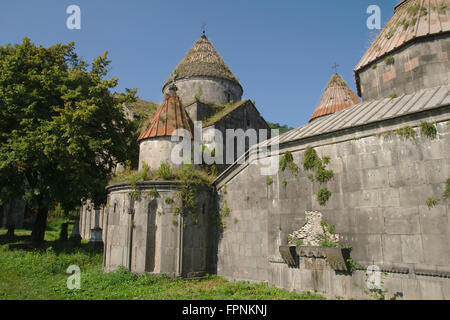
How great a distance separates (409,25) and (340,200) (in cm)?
647

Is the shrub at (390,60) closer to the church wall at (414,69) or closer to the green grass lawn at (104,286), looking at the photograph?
the church wall at (414,69)

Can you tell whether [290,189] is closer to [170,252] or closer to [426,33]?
[170,252]

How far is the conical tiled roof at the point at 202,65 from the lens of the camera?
20.3m

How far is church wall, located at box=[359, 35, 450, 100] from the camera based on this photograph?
9312 millimetres

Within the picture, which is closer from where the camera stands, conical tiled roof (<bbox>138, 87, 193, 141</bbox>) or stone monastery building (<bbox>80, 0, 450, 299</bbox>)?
stone monastery building (<bbox>80, 0, 450, 299</bbox>)

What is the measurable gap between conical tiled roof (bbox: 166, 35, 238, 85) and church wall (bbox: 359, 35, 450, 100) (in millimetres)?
11511

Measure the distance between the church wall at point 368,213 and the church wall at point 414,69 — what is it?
106 inches

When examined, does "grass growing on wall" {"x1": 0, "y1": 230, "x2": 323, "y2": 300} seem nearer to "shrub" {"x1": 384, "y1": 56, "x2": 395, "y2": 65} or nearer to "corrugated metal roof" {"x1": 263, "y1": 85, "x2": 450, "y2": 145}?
"corrugated metal roof" {"x1": 263, "y1": 85, "x2": 450, "y2": 145}

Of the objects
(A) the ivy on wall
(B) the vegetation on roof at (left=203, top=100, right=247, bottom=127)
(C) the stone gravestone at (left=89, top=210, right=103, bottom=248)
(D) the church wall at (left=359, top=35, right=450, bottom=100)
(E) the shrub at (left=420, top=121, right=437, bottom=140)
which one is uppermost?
(B) the vegetation on roof at (left=203, top=100, right=247, bottom=127)

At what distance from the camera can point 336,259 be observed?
26.6ft

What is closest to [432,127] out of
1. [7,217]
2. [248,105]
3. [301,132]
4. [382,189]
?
[382,189]

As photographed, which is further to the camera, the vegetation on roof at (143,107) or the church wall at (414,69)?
the vegetation on roof at (143,107)

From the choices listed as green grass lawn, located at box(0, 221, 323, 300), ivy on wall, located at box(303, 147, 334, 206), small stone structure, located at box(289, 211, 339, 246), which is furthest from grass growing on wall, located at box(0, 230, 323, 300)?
ivy on wall, located at box(303, 147, 334, 206)

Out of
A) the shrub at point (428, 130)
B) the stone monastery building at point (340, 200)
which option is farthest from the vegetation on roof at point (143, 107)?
the shrub at point (428, 130)
